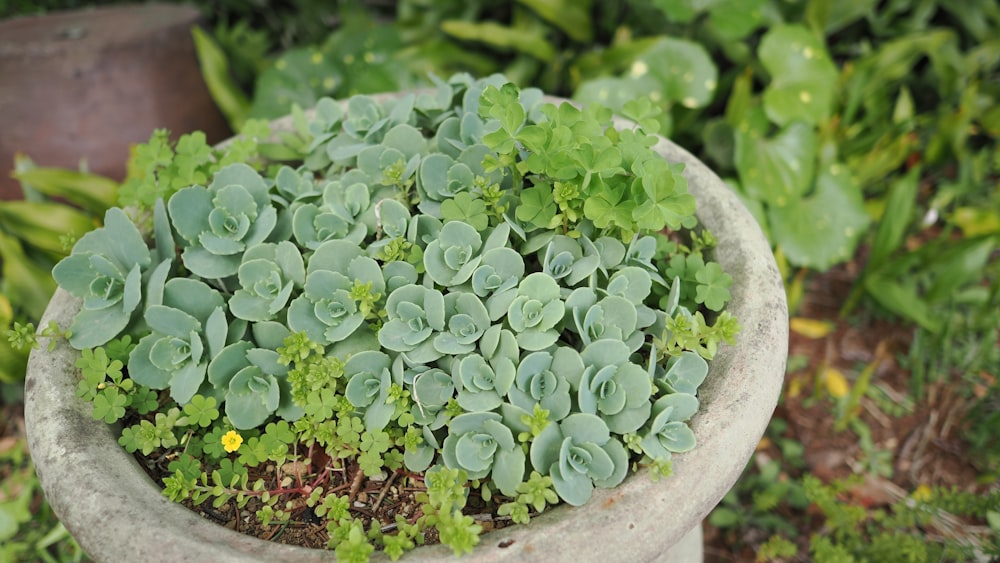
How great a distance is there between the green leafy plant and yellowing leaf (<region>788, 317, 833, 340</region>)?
3.90ft

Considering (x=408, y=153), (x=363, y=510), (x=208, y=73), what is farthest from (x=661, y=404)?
(x=208, y=73)

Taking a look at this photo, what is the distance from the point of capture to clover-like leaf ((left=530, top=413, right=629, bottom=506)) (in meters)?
0.92

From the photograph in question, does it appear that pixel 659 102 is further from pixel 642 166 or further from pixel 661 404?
pixel 661 404

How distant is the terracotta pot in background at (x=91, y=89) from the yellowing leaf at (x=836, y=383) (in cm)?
215

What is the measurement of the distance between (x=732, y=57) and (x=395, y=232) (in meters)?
1.59

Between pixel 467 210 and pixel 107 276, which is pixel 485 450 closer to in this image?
pixel 467 210

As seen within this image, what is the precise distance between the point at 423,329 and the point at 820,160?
5.51ft

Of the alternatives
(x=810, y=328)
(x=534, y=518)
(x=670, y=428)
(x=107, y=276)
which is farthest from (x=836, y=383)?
(x=107, y=276)

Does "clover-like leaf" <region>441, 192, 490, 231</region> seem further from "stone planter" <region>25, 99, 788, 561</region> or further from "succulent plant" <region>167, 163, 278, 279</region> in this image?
"stone planter" <region>25, 99, 788, 561</region>

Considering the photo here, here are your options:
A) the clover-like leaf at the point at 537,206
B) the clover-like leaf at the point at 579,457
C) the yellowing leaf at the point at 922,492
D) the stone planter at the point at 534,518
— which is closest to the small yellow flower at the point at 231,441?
the stone planter at the point at 534,518

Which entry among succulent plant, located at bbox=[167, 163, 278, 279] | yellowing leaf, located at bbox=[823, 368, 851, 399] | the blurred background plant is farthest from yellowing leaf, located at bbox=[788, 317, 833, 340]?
succulent plant, located at bbox=[167, 163, 278, 279]

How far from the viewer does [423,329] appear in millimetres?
1051

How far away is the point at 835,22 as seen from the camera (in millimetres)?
2352

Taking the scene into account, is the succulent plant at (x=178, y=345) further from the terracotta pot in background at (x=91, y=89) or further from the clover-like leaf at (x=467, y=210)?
the terracotta pot in background at (x=91, y=89)
